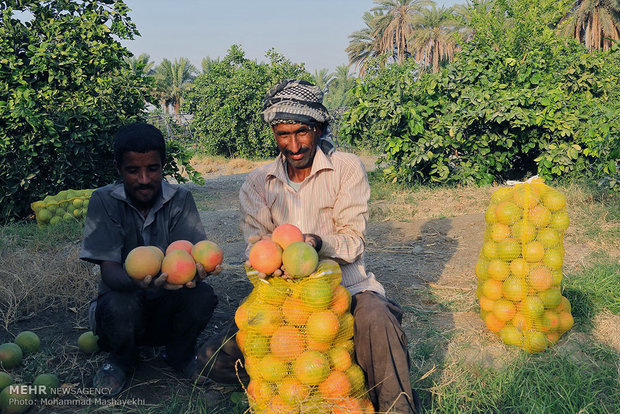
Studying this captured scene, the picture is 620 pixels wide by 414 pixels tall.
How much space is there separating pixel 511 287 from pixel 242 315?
1.91 m

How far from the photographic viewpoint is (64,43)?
7031mm

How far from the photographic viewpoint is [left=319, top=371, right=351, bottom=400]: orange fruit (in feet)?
6.68

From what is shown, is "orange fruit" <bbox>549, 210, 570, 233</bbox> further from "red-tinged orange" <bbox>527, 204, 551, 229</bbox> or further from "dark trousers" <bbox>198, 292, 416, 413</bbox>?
"dark trousers" <bbox>198, 292, 416, 413</bbox>

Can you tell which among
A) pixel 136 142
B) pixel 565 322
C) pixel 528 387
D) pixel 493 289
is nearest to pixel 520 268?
pixel 493 289

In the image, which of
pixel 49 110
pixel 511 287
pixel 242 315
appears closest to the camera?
pixel 242 315

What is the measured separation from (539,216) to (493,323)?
2.64 ft

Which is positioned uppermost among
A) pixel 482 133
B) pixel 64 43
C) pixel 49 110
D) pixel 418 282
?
pixel 64 43

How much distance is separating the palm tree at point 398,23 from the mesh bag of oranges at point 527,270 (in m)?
33.5

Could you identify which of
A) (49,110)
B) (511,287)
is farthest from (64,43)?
(511,287)

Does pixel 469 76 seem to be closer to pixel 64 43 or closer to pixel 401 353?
pixel 64 43

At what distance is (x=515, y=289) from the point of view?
3.17m

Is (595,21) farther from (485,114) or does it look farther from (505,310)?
(505,310)

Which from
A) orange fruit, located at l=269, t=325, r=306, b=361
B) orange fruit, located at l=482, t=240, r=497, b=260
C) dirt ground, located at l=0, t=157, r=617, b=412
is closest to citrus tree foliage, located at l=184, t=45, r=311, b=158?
dirt ground, located at l=0, t=157, r=617, b=412

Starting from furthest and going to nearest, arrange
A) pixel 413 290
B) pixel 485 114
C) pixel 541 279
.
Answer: pixel 485 114 < pixel 413 290 < pixel 541 279
